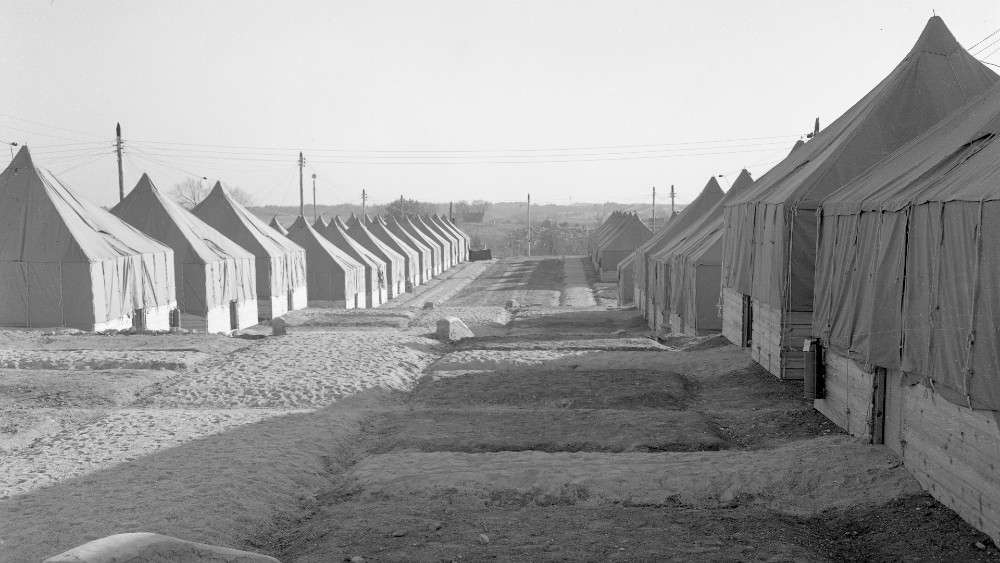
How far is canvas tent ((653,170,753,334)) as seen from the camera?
822 inches

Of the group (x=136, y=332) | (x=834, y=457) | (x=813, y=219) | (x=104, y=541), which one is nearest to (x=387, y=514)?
(x=104, y=541)

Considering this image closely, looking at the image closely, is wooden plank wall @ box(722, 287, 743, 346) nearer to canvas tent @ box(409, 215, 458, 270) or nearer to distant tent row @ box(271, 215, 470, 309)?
distant tent row @ box(271, 215, 470, 309)

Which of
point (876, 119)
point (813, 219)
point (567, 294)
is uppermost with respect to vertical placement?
point (876, 119)

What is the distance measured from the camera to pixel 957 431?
764 cm

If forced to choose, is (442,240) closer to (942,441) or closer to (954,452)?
(942,441)

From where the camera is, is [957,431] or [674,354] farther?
[674,354]

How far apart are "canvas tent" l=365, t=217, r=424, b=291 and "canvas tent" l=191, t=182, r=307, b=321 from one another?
15.8 meters

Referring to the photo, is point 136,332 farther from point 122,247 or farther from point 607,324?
point 607,324

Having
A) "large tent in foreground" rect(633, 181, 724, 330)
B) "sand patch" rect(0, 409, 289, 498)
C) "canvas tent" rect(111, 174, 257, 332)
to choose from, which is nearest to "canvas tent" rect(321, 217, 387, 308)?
"canvas tent" rect(111, 174, 257, 332)

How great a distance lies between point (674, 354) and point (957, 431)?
9978 mm

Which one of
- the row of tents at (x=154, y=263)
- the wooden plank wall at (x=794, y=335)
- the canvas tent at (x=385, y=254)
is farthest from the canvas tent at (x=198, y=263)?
the wooden plank wall at (x=794, y=335)

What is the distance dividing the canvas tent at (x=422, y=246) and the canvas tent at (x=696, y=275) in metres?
32.1

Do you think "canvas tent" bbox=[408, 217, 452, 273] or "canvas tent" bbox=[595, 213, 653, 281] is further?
"canvas tent" bbox=[408, 217, 452, 273]

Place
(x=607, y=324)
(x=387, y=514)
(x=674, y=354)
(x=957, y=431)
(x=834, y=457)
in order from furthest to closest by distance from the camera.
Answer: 1. (x=607, y=324)
2. (x=674, y=354)
3. (x=834, y=457)
4. (x=387, y=514)
5. (x=957, y=431)
